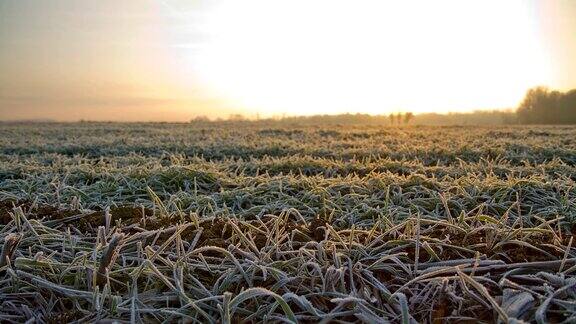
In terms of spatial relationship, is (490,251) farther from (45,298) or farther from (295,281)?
(45,298)

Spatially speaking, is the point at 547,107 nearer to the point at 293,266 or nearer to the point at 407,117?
the point at 407,117

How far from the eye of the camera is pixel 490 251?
2.33 meters

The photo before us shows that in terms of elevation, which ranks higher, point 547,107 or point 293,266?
point 547,107

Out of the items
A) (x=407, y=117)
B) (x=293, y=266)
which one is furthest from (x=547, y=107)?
(x=293, y=266)

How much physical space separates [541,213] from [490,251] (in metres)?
1.29

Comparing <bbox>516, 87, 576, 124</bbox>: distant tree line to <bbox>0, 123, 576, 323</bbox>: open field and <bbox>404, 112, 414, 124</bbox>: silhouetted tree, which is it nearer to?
<bbox>404, 112, 414, 124</bbox>: silhouetted tree

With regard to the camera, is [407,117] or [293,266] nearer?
[293,266]

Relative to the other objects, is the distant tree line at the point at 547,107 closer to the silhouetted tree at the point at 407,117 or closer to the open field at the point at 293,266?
the silhouetted tree at the point at 407,117

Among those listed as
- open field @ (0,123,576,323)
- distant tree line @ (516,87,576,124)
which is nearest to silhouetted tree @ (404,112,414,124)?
distant tree line @ (516,87,576,124)

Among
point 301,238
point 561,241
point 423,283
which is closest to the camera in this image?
point 423,283

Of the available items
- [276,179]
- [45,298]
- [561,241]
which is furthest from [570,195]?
[45,298]

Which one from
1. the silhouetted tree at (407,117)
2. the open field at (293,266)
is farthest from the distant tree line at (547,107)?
the open field at (293,266)

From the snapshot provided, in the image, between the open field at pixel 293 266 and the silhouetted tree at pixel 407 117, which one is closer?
the open field at pixel 293 266

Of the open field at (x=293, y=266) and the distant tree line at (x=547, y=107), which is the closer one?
the open field at (x=293, y=266)
